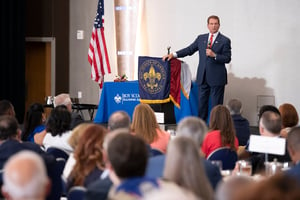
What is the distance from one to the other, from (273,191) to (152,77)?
8.20 m

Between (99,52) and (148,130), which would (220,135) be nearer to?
(148,130)

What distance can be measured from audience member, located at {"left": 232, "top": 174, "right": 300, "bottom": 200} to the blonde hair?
373 cm

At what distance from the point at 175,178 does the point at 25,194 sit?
0.73 meters

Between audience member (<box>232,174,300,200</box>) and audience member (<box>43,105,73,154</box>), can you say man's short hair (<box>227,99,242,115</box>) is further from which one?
audience member (<box>232,174,300,200</box>)

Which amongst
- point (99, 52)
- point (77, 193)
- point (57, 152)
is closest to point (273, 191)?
point (77, 193)

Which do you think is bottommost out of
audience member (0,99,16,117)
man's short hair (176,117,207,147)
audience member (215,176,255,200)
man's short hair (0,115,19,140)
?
audience member (0,99,16,117)

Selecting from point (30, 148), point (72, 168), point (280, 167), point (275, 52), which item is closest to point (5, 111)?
point (30, 148)

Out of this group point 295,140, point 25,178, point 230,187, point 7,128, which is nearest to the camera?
point 230,187

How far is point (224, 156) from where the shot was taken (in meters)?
5.46

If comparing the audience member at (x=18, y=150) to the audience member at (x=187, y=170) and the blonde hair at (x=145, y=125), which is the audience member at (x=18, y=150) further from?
the audience member at (x=187, y=170)

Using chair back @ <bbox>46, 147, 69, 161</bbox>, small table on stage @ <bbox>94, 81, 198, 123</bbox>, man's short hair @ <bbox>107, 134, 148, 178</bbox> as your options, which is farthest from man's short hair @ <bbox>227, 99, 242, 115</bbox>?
man's short hair @ <bbox>107, 134, 148, 178</bbox>

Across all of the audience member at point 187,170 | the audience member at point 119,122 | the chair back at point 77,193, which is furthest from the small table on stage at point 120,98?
the audience member at point 187,170

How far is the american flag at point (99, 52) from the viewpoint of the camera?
41.0 feet

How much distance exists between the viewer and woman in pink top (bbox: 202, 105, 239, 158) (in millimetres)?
5777
